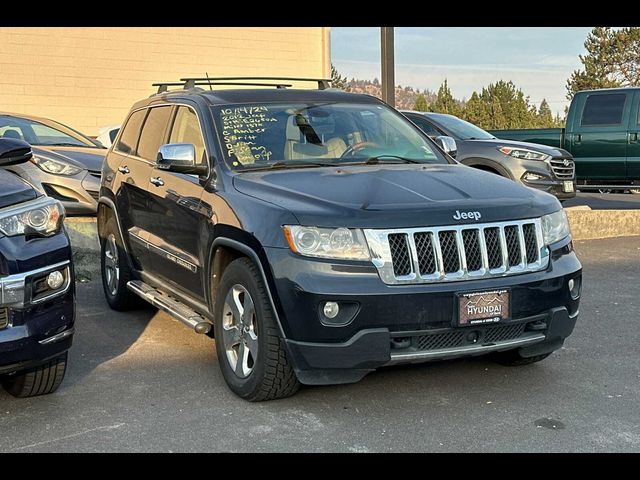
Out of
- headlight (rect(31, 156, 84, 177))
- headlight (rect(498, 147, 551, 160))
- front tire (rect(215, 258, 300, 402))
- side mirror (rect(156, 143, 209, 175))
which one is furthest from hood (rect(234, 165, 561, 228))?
headlight (rect(498, 147, 551, 160))

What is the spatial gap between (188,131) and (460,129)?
22.7 ft

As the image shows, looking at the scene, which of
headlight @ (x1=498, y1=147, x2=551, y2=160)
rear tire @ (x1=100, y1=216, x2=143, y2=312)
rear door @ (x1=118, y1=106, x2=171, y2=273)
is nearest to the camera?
rear door @ (x1=118, y1=106, x2=171, y2=273)

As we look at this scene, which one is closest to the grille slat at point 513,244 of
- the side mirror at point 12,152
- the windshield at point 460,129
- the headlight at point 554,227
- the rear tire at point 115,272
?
the headlight at point 554,227

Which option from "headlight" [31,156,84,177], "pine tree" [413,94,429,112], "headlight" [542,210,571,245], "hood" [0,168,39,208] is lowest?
"headlight" [542,210,571,245]

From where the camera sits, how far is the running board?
5.05m

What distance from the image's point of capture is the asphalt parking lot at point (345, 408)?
3930 mm

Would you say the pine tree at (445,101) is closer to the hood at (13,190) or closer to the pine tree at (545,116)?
the pine tree at (545,116)

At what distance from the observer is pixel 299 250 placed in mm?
4113

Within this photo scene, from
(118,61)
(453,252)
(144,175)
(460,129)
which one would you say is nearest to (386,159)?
(453,252)

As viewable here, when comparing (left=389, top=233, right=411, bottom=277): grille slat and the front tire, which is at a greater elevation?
(left=389, top=233, right=411, bottom=277): grille slat

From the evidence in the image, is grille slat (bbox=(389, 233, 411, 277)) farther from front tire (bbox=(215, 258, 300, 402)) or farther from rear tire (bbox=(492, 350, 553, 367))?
rear tire (bbox=(492, 350, 553, 367))

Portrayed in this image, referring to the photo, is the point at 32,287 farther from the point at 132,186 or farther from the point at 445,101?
the point at 445,101

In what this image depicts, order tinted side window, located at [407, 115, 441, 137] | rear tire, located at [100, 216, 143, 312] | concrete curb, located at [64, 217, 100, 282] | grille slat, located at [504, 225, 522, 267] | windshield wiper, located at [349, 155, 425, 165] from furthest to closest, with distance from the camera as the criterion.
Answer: tinted side window, located at [407, 115, 441, 137], concrete curb, located at [64, 217, 100, 282], rear tire, located at [100, 216, 143, 312], windshield wiper, located at [349, 155, 425, 165], grille slat, located at [504, 225, 522, 267]
